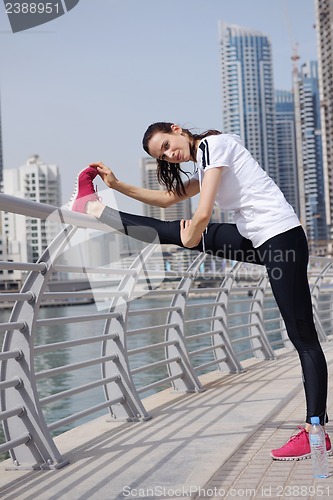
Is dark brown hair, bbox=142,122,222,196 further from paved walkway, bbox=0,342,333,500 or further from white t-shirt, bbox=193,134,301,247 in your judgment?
paved walkway, bbox=0,342,333,500

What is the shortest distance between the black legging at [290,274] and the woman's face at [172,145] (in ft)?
1.15

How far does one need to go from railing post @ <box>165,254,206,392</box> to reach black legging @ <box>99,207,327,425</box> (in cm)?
288

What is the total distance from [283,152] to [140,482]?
19992 cm

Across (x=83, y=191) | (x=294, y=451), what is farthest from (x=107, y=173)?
(x=294, y=451)

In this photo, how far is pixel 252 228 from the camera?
340cm

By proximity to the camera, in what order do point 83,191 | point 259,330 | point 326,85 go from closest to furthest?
point 83,191, point 259,330, point 326,85

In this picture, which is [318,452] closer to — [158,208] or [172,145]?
[172,145]

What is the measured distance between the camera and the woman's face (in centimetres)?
343

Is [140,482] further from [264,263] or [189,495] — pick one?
[264,263]

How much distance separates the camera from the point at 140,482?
325cm

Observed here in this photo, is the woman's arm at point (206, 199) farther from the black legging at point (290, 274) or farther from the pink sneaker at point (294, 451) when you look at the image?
the pink sneaker at point (294, 451)

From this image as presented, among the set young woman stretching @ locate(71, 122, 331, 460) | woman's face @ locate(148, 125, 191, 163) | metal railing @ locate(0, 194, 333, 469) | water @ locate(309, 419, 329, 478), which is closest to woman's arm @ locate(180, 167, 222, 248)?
young woman stretching @ locate(71, 122, 331, 460)

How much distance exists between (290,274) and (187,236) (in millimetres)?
487

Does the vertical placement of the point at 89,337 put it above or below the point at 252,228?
below
